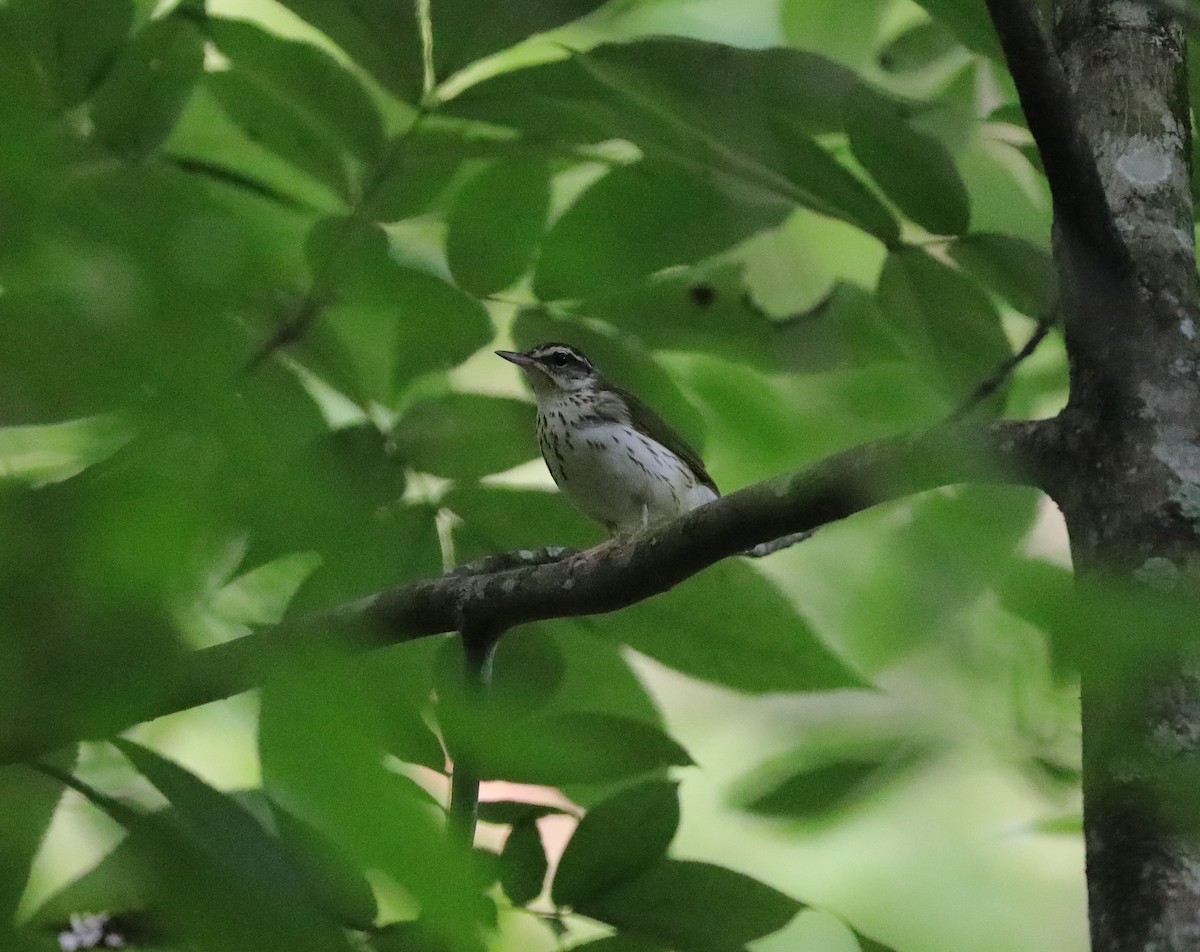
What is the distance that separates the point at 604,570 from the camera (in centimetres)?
165

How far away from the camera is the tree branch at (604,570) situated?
2.01ft

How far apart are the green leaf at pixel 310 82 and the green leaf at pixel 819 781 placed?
0.89m

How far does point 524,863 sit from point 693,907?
16cm

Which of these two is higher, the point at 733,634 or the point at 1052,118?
the point at 1052,118

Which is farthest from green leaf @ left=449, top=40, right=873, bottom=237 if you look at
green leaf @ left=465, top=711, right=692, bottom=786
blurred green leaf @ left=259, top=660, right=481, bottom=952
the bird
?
the bird

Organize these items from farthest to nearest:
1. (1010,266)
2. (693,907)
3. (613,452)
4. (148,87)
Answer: (613,452), (1010,266), (148,87), (693,907)

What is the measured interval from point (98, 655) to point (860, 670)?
3.24 ft

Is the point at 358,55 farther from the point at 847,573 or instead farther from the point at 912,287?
the point at 847,573

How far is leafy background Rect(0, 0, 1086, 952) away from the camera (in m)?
0.58

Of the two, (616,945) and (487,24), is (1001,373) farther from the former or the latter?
(616,945)

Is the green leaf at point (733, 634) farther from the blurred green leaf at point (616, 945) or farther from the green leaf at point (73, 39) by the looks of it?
the green leaf at point (73, 39)

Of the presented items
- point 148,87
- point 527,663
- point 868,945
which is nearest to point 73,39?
point 148,87

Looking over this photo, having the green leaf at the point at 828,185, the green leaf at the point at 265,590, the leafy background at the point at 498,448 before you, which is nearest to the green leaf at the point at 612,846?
the leafy background at the point at 498,448

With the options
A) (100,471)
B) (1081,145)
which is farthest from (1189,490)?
(100,471)
